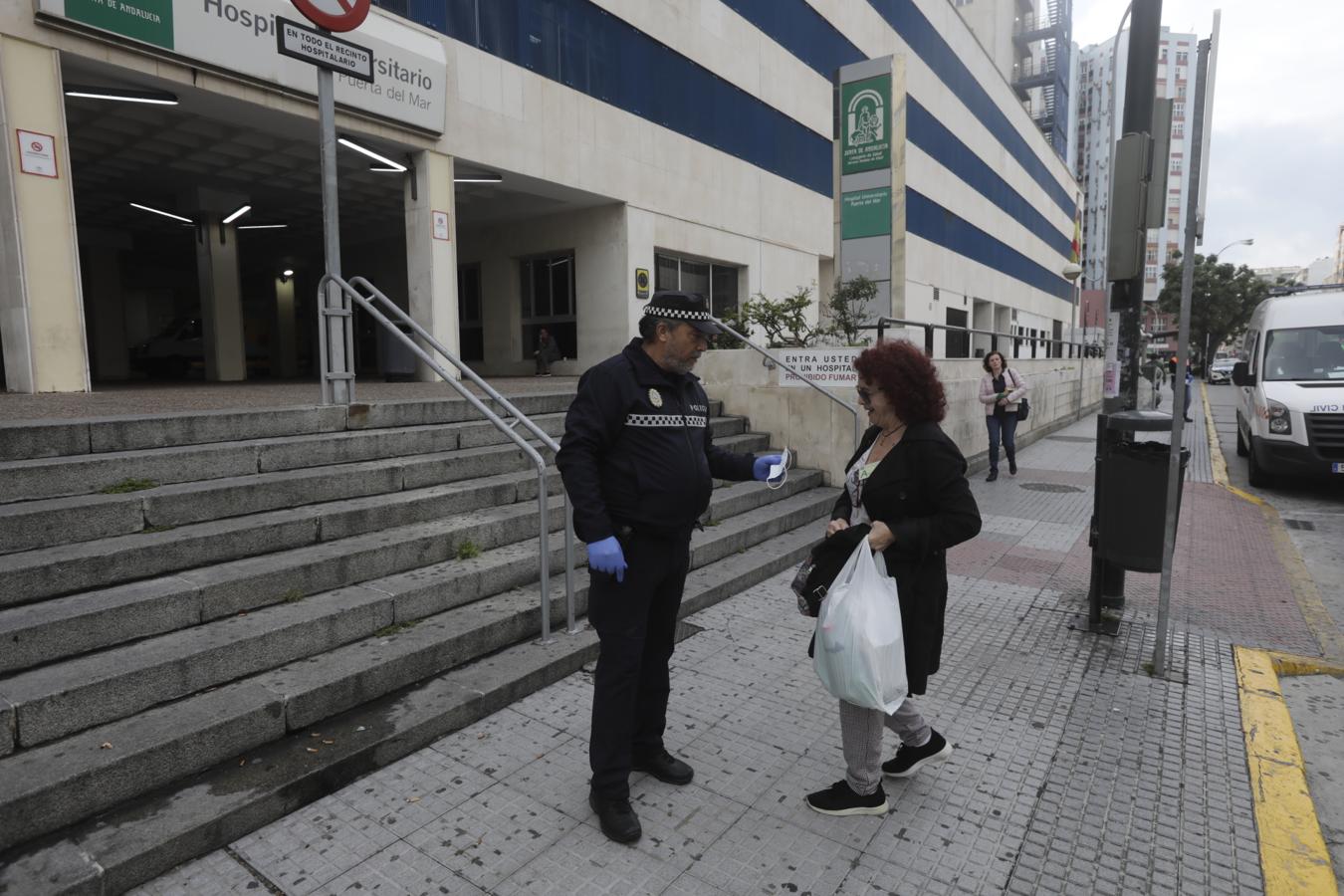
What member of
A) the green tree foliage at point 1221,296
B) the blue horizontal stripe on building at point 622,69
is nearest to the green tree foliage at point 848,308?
the blue horizontal stripe on building at point 622,69

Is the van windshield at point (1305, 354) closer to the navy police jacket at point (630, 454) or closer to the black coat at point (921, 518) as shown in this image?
the black coat at point (921, 518)

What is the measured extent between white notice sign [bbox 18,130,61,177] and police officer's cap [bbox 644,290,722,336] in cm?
801

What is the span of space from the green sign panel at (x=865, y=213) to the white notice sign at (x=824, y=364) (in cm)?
326

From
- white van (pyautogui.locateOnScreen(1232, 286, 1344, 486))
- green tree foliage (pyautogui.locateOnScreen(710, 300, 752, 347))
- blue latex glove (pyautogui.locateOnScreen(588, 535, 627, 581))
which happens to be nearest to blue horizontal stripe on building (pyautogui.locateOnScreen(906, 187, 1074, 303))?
white van (pyautogui.locateOnScreen(1232, 286, 1344, 486))

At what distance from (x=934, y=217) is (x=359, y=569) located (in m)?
26.7

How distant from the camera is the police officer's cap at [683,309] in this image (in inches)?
115

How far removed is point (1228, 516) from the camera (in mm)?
8477

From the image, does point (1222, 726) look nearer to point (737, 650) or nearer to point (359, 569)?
point (737, 650)

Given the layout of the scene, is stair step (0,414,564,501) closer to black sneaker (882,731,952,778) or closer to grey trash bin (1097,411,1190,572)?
black sneaker (882,731,952,778)

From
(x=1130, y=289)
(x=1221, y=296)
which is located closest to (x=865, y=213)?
(x=1130, y=289)

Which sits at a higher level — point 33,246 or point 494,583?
point 33,246

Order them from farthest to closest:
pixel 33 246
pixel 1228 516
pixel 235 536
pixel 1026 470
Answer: pixel 1026 470 → pixel 1228 516 → pixel 33 246 → pixel 235 536

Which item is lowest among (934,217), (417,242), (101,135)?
(417,242)

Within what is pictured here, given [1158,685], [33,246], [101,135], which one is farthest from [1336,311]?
[101,135]
